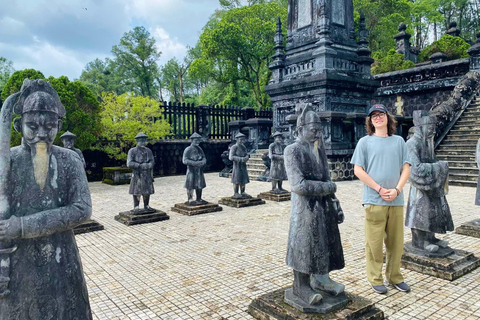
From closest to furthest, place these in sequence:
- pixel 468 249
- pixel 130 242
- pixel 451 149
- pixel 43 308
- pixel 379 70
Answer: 1. pixel 43 308
2. pixel 468 249
3. pixel 130 242
4. pixel 451 149
5. pixel 379 70

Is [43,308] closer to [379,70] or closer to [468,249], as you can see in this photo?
[468,249]

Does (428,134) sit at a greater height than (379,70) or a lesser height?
lesser

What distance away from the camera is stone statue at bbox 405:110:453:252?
441cm

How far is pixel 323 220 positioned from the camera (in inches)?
125

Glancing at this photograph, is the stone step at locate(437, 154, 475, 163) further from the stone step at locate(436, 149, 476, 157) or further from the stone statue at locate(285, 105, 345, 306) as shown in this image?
the stone statue at locate(285, 105, 345, 306)

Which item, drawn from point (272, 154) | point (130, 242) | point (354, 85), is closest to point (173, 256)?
point (130, 242)

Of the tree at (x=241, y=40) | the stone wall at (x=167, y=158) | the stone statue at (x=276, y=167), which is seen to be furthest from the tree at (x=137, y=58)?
the stone statue at (x=276, y=167)

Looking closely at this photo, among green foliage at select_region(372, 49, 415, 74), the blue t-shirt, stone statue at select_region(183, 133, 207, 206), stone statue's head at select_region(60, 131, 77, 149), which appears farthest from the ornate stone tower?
the blue t-shirt

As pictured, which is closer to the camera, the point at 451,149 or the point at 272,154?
the point at 272,154

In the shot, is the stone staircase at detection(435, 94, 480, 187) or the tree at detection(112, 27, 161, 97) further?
the tree at detection(112, 27, 161, 97)

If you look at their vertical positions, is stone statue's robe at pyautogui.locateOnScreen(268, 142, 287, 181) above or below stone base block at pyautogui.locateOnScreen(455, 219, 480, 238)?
above

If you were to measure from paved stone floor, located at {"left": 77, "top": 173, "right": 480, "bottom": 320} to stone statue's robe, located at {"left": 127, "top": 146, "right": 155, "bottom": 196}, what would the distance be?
32.5 inches

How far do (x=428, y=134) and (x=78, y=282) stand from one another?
4.28 m

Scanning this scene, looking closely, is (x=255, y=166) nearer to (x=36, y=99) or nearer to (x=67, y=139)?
(x=67, y=139)
